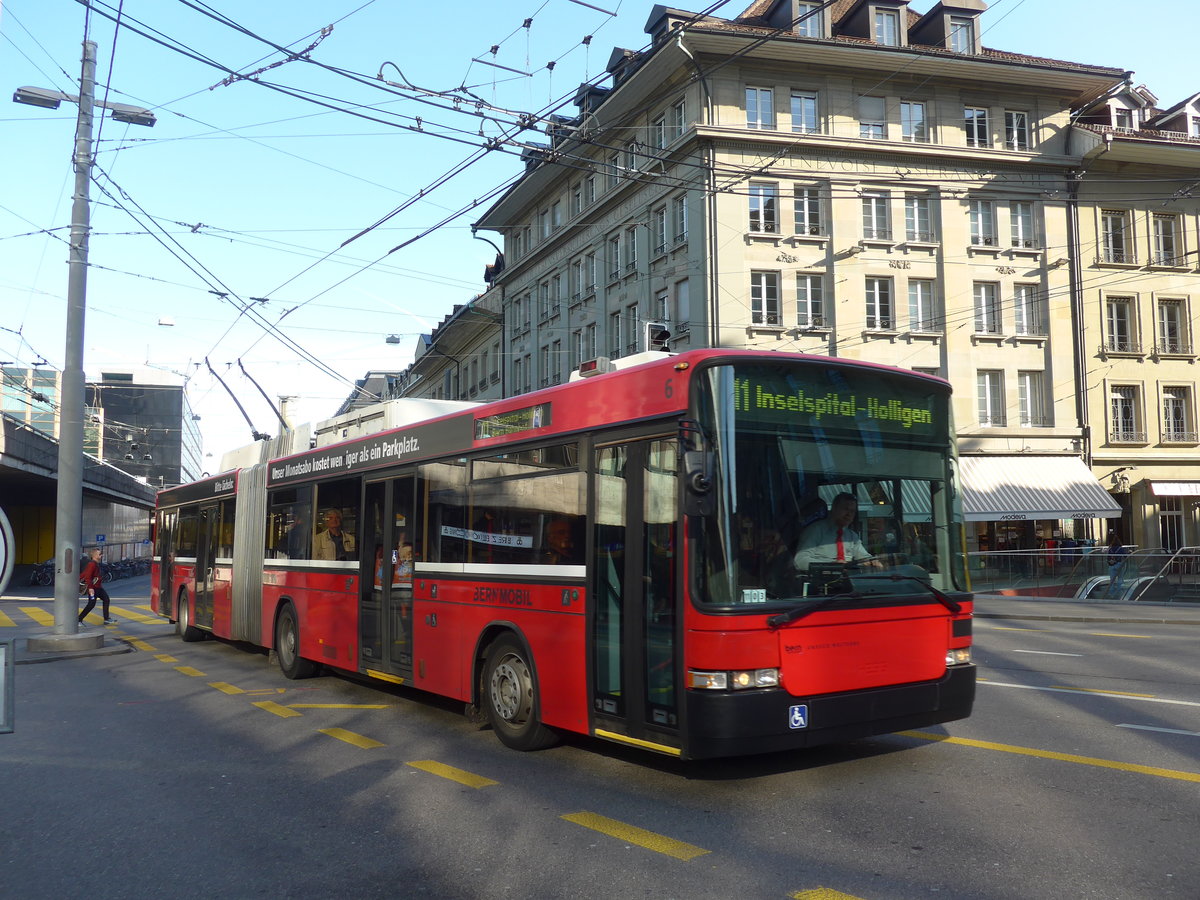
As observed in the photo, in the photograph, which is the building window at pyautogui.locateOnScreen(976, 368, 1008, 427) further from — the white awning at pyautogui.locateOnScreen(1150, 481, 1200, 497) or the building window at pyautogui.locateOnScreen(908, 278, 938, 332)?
the white awning at pyautogui.locateOnScreen(1150, 481, 1200, 497)

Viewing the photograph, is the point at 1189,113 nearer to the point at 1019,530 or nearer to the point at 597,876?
the point at 1019,530

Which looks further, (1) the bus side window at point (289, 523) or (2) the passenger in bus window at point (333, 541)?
(1) the bus side window at point (289, 523)

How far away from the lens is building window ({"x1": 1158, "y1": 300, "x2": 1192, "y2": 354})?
38312mm

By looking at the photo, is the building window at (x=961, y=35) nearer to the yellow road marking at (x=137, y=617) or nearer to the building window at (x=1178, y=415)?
the building window at (x=1178, y=415)

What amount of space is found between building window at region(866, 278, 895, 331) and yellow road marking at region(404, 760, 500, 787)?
30417 millimetres

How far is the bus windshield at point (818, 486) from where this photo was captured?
6.17 metres

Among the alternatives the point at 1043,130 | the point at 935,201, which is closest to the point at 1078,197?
the point at 1043,130

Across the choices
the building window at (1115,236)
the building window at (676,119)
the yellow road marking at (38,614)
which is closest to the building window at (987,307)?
the building window at (1115,236)

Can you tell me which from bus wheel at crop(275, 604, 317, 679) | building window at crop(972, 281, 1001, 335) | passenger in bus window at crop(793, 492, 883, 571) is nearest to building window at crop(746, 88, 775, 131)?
building window at crop(972, 281, 1001, 335)

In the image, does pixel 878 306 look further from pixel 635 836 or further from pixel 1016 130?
pixel 635 836

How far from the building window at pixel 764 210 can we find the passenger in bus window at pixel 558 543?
28.4m

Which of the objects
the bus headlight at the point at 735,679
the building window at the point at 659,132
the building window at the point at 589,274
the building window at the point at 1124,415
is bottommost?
the bus headlight at the point at 735,679

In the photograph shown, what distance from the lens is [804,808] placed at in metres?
6.05

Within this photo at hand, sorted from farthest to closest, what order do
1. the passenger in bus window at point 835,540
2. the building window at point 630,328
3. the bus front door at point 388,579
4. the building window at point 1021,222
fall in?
the building window at point 630,328 < the building window at point 1021,222 < the bus front door at point 388,579 < the passenger in bus window at point 835,540
